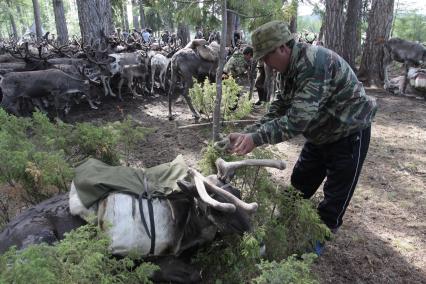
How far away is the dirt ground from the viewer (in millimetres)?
3956

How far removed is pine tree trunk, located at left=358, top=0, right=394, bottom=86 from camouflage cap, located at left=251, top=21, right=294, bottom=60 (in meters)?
10.8

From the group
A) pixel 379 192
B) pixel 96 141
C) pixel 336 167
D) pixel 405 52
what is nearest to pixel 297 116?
pixel 336 167

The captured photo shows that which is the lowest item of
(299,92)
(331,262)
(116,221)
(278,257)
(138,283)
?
(331,262)

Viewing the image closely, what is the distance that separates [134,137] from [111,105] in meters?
6.98

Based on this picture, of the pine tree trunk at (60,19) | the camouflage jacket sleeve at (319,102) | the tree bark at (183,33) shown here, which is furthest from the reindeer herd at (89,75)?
the tree bark at (183,33)

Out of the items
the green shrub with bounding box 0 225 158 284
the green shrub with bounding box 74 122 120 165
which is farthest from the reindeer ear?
the green shrub with bounding box 74 122 120 165

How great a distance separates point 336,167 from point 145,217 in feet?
6.18

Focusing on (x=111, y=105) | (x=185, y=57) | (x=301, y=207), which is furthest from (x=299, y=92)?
(x=111, y=105)

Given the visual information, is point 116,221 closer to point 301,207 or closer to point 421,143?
point 301,207

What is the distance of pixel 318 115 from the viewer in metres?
3.46

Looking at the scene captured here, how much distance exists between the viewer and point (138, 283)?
2.66 m

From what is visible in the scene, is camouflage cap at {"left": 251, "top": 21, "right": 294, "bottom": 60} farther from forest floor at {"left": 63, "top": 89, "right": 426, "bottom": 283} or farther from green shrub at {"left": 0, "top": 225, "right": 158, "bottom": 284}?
green shrub at {"left": 0, "top": 225, "right": 158, "bottom": 284}

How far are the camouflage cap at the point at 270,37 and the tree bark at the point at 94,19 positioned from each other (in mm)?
11410

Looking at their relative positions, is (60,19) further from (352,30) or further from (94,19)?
(352,30)
